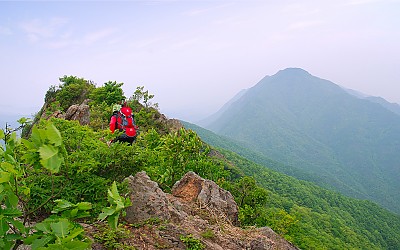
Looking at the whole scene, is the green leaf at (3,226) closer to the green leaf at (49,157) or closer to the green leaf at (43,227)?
the green leaf at (43,227)

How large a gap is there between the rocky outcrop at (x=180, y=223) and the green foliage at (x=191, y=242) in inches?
1.9

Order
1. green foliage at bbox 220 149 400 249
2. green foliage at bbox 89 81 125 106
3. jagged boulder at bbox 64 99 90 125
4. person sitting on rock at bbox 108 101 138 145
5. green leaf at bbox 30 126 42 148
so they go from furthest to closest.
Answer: green foliage at bbox 220 149 400 249
green foliage at bbox 89 81 125 106
jagged boulder at bbox 64 99 90 125
person sitting on rock at bbox 108 101 138 145
green leaf at bbox 30 126 42 148

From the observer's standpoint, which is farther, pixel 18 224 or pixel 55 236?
pixel 18 224

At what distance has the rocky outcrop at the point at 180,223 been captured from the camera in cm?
514

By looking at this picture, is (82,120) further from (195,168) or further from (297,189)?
(297,189)

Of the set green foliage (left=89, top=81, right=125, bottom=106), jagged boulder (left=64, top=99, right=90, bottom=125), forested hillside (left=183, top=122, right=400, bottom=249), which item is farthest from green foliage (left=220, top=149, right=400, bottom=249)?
jagged boulder (left=64, top=99, right=90, bottom=125)

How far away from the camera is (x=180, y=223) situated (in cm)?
589

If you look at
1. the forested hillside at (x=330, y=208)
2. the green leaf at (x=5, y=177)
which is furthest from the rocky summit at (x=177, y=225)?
the forested hillside at (x=330, y=208)

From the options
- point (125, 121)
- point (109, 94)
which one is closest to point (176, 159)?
point (125, 121)

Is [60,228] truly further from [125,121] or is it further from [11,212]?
[125,121]

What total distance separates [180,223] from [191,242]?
655 mm

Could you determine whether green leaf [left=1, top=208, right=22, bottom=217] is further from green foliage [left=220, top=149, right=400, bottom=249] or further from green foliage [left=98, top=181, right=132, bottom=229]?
green foliage [left=220, top=149, right=400, bottom=249]

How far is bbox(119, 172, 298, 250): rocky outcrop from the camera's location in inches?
203

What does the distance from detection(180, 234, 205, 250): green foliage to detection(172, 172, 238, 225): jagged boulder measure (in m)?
2.31
